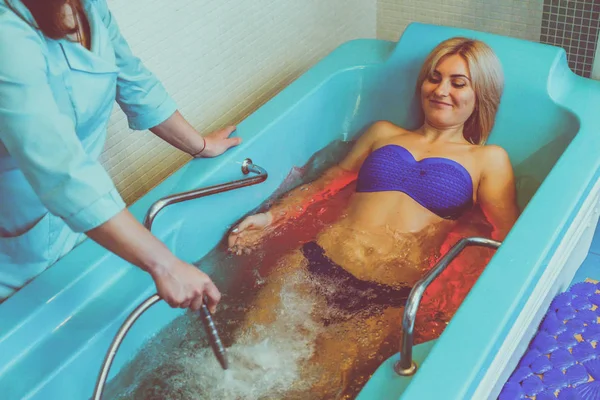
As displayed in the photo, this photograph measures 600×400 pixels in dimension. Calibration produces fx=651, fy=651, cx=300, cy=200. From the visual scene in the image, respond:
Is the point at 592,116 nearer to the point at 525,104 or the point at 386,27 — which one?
the point at 525,104

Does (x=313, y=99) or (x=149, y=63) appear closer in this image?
(x=149, y=63)

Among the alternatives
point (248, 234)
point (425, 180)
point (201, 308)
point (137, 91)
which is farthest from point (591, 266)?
point (137, 91)

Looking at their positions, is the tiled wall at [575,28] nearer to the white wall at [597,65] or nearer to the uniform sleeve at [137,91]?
the white wall at [597,65]

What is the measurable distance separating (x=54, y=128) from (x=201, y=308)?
1.46 ft

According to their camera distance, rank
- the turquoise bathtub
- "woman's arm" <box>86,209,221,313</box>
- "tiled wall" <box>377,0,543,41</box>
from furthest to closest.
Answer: "tiled wall" <box>377,0,543,41</box> < the turquoise bathtub < "woman's arm" <box>86,209,221,313</box>

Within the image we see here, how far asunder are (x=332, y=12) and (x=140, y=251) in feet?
5.54

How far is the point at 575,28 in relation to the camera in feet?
7.31

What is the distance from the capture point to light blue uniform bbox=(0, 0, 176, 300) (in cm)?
102

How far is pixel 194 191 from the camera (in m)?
1.60

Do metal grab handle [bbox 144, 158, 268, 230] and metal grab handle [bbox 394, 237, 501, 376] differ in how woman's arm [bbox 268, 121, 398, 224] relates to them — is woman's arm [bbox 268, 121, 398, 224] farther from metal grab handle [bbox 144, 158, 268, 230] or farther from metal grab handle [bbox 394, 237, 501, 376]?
metal grab handle [bbox 394, 237, 501, 376]

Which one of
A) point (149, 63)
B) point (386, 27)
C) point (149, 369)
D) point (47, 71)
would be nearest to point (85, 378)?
point (149, 369)

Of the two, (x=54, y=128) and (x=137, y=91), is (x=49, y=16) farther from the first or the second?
(x=137, y=91)

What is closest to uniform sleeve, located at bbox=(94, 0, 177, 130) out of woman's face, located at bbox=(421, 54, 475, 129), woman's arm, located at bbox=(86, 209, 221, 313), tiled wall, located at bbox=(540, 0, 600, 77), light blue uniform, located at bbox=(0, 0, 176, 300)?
light blue uniform, located at bbox=(0, 0, 176, 300)

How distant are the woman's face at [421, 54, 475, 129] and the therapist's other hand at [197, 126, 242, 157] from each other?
566mm
